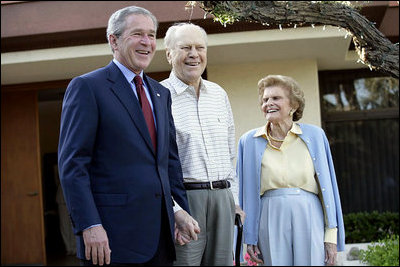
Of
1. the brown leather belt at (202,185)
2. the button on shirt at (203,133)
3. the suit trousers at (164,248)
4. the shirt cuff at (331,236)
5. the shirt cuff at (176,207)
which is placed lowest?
the shirt cuff at (331,236)

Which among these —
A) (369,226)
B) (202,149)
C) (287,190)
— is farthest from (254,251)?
(369,226)

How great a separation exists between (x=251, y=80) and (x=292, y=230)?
4850 millimetres

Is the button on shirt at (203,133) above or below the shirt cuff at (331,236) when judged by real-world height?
above

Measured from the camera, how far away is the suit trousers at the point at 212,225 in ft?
10.8

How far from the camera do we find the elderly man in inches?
130

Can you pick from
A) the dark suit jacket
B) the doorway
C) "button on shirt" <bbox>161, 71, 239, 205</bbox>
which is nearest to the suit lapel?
the dark suit jacket

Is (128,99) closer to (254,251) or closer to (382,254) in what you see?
(254,251)

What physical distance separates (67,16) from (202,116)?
4.45m

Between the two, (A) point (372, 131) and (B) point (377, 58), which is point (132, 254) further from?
(A) point (372, 131)

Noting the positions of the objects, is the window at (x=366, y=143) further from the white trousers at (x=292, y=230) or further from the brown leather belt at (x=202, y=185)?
the brown leather belt at (x=202, y=185)

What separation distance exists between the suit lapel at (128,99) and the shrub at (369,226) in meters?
6.46

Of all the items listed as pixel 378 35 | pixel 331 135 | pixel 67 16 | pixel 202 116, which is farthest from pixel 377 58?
pixel 331 135

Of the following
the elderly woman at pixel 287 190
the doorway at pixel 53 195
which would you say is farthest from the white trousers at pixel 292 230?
the doorway at pixel 53 195

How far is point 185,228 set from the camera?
2.99m
